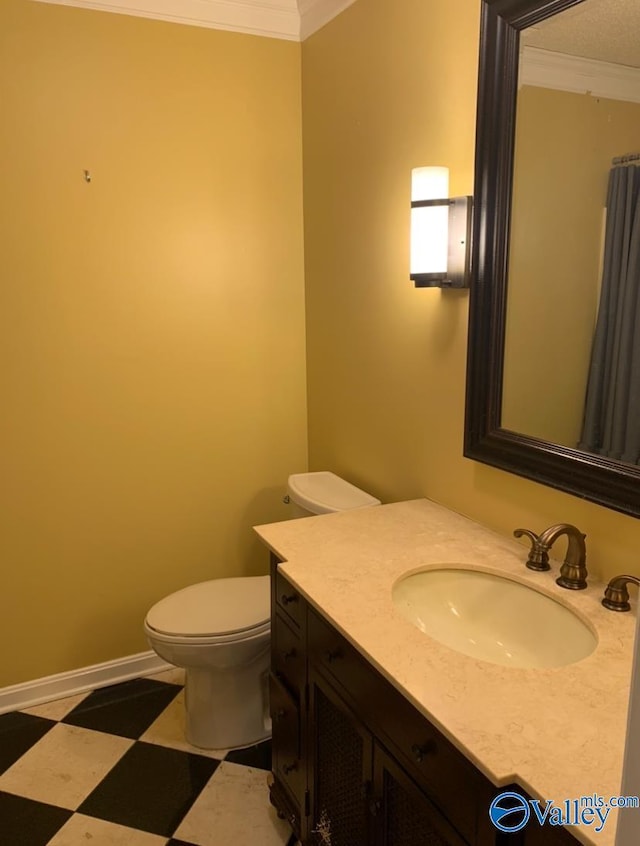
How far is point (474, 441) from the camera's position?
1652 mm

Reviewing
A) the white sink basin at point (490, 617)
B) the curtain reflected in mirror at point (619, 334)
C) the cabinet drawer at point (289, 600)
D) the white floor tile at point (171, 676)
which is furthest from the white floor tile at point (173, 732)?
the curtain reflected in mirror at point (619, 334)

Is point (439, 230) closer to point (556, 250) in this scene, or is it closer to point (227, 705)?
point (556, 250)

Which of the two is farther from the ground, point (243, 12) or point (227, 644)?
point (243, 12)

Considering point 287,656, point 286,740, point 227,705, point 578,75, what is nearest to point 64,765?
point 227,705

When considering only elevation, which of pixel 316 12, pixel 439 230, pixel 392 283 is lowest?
pixel 392 283

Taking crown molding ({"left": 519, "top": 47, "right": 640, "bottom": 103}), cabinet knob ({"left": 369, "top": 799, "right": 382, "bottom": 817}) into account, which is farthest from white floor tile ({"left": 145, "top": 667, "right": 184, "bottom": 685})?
crown molding ({"left": 519, "top": 47, "right": 640, "bottom": 103})

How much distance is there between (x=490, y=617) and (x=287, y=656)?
53 centimetres

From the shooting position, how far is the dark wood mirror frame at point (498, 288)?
1340 mm

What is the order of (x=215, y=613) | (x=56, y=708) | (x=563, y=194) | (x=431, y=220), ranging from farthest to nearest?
(x=56, y=708), (x=215, y=613), (x=431, y=220), (x=563, y=194)

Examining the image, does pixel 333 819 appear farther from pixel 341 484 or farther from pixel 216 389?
pixel 216 389

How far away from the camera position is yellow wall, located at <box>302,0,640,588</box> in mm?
1606

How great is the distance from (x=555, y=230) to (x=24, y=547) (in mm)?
1960

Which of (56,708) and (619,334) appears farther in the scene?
(56,708)

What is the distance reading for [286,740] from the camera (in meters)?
1.68
